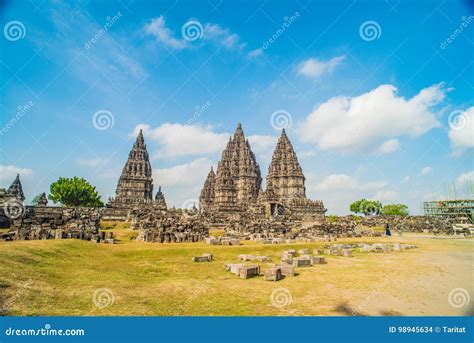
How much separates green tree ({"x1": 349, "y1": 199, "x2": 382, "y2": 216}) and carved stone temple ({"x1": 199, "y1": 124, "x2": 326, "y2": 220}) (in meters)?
32.3

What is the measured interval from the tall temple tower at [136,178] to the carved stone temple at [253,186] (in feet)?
42.5

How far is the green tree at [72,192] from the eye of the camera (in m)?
48.5

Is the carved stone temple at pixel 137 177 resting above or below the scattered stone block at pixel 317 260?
above

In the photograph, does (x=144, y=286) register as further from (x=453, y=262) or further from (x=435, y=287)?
(x=453, y=262)

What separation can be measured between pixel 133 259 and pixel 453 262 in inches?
521

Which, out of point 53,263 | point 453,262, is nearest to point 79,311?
point 53,263

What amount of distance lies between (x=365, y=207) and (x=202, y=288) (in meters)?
84.6

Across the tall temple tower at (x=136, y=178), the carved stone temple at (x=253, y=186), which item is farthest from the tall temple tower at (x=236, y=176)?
the tall temple tower at (x=136, y=178)

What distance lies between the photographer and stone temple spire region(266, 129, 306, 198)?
190 ft

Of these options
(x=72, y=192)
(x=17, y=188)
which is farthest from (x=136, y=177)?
(x=17, y=188)

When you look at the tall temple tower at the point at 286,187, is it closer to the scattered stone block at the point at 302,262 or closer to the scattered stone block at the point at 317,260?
the scattered stone block at the point at 317,260

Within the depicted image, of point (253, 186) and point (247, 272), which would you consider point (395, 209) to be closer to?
point (253, 186)

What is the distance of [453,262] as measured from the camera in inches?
445

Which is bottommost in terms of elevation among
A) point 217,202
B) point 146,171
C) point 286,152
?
point 217,202
